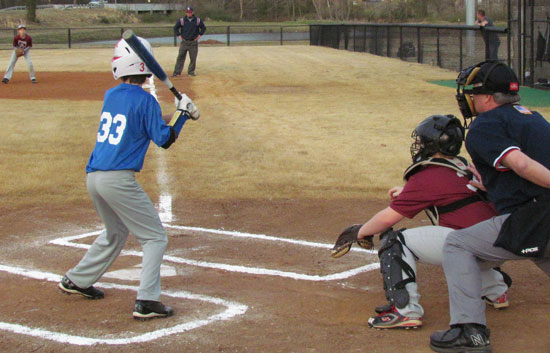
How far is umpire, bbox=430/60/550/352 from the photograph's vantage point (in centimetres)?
376

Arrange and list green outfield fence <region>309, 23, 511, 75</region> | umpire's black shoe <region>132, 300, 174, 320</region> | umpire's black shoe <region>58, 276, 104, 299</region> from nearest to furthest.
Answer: umpire's black shoe <region>132, 300, 174, 320</region> → umpire's black shoe <region>58, 276, 104, 299</region> → green outfield fence <region>309, 23, 511, 75</region>

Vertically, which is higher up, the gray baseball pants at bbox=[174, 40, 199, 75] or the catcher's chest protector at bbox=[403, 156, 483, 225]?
the gray baseball pants at bbox=[174, 40, 199, 75]

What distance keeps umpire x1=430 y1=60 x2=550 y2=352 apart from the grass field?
13.8 ft

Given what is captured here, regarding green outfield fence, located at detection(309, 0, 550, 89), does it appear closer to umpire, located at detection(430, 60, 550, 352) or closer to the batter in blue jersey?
umpire, located at detection(430, 60, 550, 352)

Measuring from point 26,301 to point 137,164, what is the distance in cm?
137

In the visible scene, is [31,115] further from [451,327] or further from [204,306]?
[451,327]

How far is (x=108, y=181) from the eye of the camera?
4.61m

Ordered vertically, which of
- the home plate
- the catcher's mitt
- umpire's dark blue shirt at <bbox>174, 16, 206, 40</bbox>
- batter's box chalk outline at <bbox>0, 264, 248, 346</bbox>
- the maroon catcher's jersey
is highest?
umpire's dark blue shirt at <bbox>174, 16, 206, 40</bbox>

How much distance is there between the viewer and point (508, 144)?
3.79 m

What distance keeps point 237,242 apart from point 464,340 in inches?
117

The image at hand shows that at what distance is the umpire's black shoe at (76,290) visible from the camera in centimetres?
495

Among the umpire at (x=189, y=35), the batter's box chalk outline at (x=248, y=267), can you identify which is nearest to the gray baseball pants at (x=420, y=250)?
the batter's box chalk outline at (x=248, y=267)

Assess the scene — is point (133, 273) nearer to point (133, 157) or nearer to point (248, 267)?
point (248, 267)

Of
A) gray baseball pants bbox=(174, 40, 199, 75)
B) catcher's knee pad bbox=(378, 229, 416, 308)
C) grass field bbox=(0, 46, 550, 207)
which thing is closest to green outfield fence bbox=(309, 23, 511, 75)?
grass field bbox=(0, 46, 550, 207)
